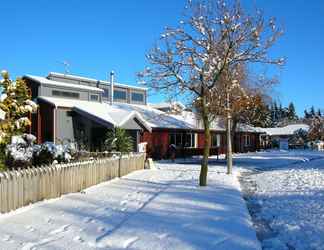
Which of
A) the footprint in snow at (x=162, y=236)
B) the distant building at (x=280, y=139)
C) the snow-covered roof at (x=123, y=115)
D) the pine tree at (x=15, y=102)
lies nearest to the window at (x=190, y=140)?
the snow-covered roof at (x=123, y=115)

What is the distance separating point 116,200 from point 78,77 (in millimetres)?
26680

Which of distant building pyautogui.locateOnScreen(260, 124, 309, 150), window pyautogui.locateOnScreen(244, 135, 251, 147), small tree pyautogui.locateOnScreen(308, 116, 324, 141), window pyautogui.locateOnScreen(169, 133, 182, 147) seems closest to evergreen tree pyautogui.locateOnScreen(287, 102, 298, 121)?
distant building pyautogui.locateOnScreen(260, 124, 309, 150)

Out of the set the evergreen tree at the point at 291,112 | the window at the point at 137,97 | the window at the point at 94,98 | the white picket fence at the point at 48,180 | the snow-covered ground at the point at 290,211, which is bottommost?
the snow-covered ground at the point at 290,211

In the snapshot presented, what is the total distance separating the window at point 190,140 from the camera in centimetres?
3688

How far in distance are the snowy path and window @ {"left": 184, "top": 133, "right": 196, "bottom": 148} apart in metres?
23.4

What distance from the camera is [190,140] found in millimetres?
37469

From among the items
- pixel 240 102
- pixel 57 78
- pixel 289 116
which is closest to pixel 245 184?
pixel 240 102

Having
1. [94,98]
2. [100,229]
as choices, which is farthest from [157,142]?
[100,229]

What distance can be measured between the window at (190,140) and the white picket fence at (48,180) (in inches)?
770

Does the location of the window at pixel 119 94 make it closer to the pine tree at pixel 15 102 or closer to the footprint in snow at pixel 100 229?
the pine tree at pixel 15 102

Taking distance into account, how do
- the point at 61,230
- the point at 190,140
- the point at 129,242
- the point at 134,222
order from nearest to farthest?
the point at 129,242 < the point at 61,230 < the point at 134,222 < the point at 190,140

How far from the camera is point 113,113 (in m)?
29.1

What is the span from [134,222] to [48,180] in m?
4.06

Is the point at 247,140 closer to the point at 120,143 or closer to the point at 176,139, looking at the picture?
the point at 176,139
